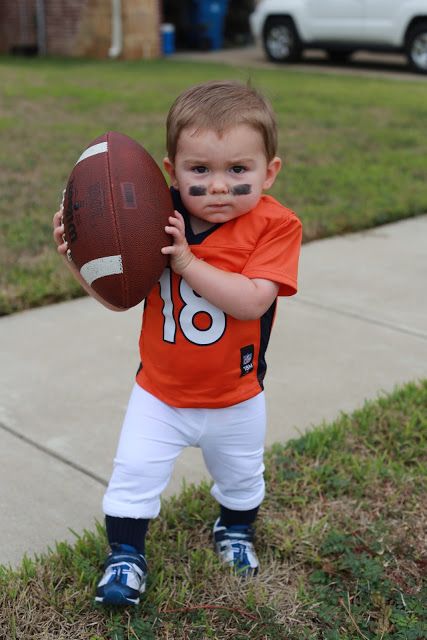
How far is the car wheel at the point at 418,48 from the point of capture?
49.6 ft

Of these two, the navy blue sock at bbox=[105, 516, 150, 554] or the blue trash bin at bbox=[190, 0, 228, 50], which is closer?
the navy blue sock at bbox=[105, 516, 150, 554]

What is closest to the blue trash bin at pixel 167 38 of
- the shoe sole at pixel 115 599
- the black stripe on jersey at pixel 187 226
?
the black stripe on jersey at pixel 187 226

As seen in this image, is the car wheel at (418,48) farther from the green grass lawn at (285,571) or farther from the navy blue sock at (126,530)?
the navy blue sock at (126,530)

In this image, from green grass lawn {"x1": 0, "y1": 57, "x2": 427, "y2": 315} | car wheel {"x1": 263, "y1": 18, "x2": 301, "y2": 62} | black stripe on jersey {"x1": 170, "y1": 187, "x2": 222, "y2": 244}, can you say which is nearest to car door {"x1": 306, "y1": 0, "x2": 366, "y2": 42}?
car wheel {"x1": 263, "y1": 18, "x2": 301, "y2": 62}

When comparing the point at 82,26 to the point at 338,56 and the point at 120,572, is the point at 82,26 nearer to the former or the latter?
the point at 338,56

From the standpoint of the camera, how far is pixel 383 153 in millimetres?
8586

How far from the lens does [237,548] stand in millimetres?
2670

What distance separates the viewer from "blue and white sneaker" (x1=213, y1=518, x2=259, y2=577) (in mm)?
2641

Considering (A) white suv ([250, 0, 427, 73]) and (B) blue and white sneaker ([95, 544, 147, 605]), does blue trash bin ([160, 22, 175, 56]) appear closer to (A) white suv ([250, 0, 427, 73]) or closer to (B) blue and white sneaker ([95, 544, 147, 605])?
(A) white suv ([250, 0, 427, 73])

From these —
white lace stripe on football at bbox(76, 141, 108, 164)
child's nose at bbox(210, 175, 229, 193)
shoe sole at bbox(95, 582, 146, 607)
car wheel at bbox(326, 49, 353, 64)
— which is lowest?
car wheel at bbox(326, 49, 353, 64)

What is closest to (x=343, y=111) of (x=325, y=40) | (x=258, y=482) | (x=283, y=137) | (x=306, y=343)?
(x=283, y=137)

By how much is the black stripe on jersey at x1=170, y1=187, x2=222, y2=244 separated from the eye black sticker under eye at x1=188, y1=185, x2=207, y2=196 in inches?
5.1

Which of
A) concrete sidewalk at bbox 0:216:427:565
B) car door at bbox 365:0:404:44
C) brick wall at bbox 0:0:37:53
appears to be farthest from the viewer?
brick wall at bbox 0:0:37:53

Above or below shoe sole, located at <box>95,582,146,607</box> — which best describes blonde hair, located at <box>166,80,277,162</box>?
above
